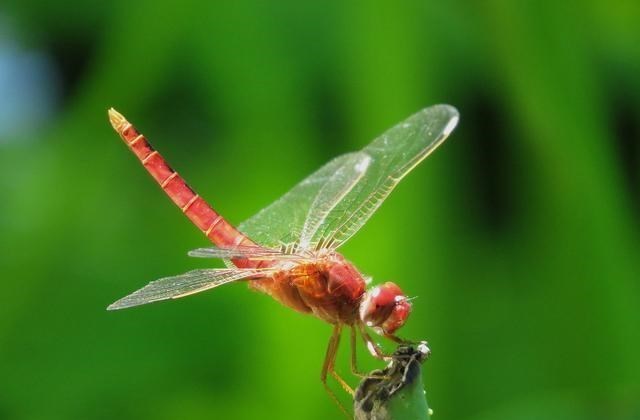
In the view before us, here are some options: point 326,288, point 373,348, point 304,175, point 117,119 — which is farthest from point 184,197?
point 304,175

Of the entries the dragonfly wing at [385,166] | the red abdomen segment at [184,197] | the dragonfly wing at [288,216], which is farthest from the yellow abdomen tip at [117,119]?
the dragonfly wing at [385,166]

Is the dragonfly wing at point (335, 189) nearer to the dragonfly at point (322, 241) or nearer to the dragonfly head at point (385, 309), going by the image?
the dragonfly at point (322, 241)

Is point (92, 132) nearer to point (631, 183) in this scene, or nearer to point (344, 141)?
point (344, 141)

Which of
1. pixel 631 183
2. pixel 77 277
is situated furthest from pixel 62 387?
pixel 631 183

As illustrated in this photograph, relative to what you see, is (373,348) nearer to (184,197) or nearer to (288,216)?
(288,216)

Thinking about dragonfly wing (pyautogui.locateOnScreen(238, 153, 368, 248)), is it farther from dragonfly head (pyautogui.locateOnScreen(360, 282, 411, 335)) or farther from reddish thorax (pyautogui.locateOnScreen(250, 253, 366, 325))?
dragonfly head (pyautogui.locateOnScreen(360, 282, 411, 335))
